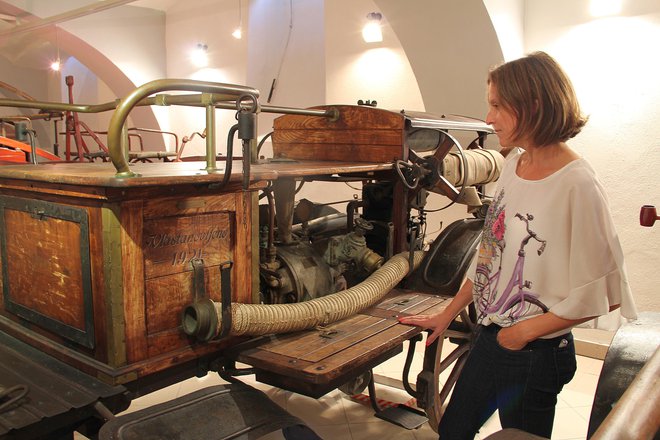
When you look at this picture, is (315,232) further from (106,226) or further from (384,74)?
(384,74)

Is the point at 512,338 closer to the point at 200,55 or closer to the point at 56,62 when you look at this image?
the point at 56,62

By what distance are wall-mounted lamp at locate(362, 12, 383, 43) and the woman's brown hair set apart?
4.64m

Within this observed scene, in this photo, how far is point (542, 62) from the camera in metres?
1.74

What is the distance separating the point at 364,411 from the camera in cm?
381

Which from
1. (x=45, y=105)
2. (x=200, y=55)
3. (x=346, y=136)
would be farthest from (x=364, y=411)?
(x=200, y=55)

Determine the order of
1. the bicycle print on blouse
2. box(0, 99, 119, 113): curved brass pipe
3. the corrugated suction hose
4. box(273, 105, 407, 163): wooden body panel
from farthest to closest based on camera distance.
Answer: box(273, 105, 407, 163): wooden body panel → box(0, 99, 119, 113): curved brass pipe → the corrugated suction hose → the bicycle print on blouse

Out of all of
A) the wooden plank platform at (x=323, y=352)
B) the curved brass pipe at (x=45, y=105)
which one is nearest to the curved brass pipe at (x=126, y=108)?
the curved brass pipe at (x=45, y=105)

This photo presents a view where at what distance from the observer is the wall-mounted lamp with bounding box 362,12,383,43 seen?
6.14m

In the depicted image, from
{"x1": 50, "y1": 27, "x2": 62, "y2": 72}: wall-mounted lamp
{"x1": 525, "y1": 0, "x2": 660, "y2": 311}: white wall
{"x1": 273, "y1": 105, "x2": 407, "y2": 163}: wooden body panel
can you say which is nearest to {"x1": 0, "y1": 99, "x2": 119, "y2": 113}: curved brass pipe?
{"x1": 273, "y1": 105, "x2": 407, "y2": 163}: wooden body panel

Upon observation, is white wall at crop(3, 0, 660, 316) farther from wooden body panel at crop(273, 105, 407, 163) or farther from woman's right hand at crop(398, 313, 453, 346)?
woman's right hand at crop(398, 313, 453, 346)

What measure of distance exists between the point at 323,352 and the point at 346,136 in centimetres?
142

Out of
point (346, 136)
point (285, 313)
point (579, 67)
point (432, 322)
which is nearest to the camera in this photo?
point (285, 313)

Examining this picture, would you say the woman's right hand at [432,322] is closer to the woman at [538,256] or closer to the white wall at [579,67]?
the woman at [538,256]

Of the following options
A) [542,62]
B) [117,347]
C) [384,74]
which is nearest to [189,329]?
[117,347]
